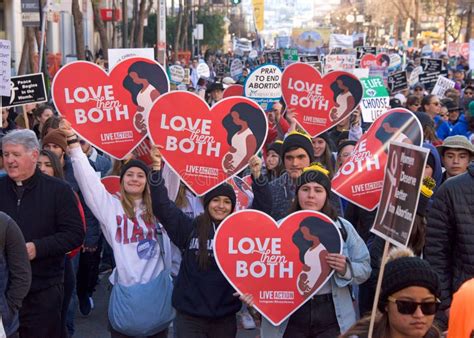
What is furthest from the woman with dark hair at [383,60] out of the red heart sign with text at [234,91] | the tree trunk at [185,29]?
the tree trunk at [185,29]

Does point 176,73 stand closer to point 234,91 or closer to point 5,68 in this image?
point 234,91

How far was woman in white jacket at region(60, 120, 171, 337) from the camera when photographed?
6145mm

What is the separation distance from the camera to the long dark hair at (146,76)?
24.0 ft

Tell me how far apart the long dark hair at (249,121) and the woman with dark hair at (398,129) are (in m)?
0.89

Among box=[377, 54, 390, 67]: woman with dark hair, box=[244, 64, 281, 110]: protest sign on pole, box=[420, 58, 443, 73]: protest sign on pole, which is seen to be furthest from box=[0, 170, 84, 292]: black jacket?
box=[377, 54, 390, 67]: woman with dark hair

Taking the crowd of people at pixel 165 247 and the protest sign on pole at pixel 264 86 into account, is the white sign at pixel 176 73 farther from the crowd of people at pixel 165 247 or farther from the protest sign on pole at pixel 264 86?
the crowd of people at pixel 165 247

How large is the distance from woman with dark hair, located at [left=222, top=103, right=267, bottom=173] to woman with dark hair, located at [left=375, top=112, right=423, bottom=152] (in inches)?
35.2

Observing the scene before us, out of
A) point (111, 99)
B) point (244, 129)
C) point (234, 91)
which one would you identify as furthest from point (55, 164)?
point (234, 91)

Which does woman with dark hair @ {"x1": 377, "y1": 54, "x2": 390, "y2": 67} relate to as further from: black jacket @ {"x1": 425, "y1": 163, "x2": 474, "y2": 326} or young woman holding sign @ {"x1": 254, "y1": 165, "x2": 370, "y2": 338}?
black jacket @ {"x1": 425, "y1": 163, "x2": 474, "y2": 326}

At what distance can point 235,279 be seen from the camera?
584 cm

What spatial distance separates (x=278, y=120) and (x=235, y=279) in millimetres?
6154

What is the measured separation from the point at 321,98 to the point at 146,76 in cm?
322

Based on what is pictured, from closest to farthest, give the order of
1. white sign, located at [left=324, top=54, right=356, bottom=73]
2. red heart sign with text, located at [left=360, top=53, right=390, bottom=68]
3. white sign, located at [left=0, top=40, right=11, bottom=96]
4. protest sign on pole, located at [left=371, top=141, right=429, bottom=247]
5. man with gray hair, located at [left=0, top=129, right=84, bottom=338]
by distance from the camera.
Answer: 1. protest sign on pole, located at [left=371, top=141, right=429, bottom=247]
2. man with gray hair, located at [left=0, top=129, right=84, bottom=338]
3. white sign, located at [left=0, top=40, right=11, bottom=96]
4. white sign, located at [left=324, top=54, right=356, bottom=73]
5. red heart sign with text, located at [left=360, top=53, right=390, bottom=68]

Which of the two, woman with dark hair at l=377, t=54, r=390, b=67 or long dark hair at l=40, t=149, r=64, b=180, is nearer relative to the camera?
long dark hair at l=40, t=149, r=64, b=180
